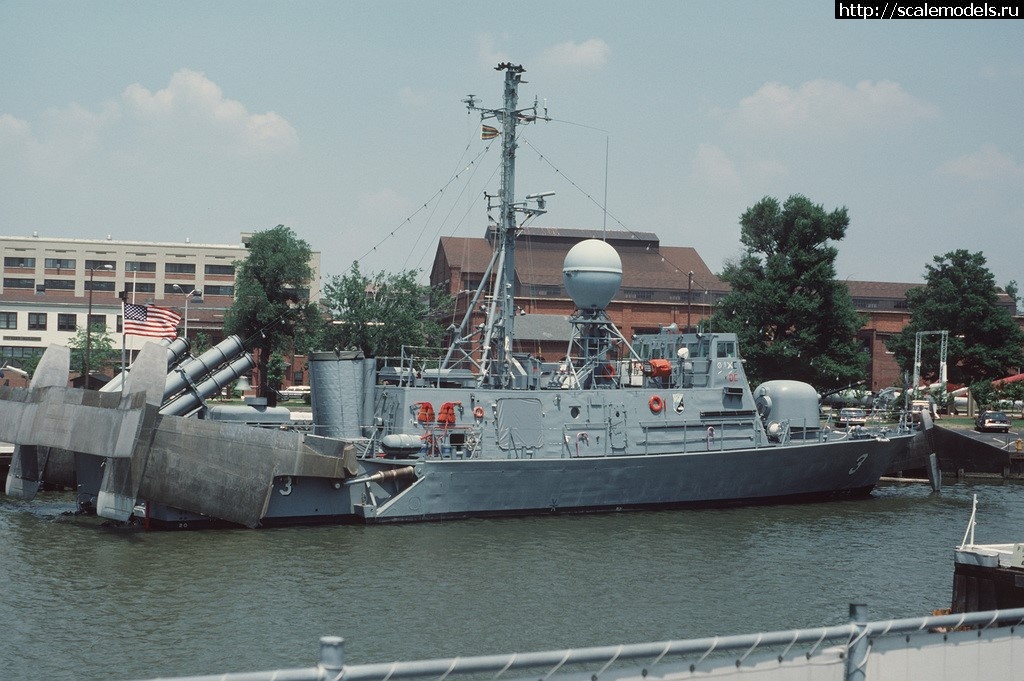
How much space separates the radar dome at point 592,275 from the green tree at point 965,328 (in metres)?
43.6

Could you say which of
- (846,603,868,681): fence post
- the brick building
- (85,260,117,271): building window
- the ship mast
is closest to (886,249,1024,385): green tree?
the brick building

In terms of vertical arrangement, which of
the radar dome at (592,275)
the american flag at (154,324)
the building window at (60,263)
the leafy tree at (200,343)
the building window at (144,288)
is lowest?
the leafy tree at (200,343)

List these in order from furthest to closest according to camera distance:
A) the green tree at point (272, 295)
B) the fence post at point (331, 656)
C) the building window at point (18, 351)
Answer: the building window at point (18, 351) < the green tree at point (272, 295) < the fence post at point (331, 656)

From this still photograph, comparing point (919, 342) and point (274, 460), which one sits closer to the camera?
point (274, 460)

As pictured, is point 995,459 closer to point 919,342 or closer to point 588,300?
point 588,300

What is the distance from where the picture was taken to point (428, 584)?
768 inches

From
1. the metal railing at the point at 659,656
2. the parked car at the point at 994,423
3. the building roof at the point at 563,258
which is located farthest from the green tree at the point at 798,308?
the metal railing at the point at 659,656

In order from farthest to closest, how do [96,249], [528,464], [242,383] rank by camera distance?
[96,249], [242,383], [528,464]

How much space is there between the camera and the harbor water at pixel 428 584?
15430 millimetres

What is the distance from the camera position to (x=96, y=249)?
84.4m

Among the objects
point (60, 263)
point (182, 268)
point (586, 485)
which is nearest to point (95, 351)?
point (182, 268)

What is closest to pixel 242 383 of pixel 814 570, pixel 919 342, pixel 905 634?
pixel 919 342

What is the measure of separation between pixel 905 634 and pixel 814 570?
14923 mm

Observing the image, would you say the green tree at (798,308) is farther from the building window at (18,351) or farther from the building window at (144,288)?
the building window at (18,351)
